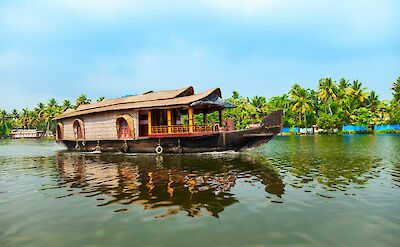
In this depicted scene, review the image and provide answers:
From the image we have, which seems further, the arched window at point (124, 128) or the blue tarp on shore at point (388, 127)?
the blue tarp on shore at point (388, 127)

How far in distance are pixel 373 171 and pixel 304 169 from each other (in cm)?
233

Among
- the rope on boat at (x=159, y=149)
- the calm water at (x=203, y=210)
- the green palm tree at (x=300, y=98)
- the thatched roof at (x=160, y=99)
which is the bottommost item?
the calm water at (x=203, y=210)

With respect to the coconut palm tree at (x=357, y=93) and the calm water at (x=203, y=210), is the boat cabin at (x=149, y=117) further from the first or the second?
the coconut palm tree at (x=357, y=93)

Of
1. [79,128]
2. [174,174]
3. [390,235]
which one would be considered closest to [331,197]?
[390,235]

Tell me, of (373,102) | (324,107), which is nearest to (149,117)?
(324,107)

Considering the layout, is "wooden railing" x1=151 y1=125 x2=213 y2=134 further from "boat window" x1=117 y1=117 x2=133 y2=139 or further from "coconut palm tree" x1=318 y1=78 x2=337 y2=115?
"coconut palm tree" x1=318 y1=78 x2=337 y2=115

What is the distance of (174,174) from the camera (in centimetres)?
966

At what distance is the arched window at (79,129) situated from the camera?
67.0 feet

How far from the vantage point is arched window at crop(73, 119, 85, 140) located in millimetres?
20422

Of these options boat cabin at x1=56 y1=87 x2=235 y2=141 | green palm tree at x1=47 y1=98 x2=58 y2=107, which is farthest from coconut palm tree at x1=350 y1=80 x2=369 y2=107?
green palm tree at x1=47 y1=98 x2=58 y2=107

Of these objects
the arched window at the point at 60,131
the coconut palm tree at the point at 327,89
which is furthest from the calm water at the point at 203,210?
the coconut palm tree at the point at 327,89

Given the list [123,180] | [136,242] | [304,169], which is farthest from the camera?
[304,169]

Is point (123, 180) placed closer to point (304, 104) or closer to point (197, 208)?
point (197, 208)

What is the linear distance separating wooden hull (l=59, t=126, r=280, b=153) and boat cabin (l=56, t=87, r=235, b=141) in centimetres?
39
